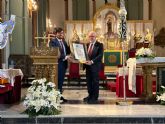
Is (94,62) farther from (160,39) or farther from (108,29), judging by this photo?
(160,39)

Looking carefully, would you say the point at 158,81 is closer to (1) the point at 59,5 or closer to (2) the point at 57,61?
(2) the point at 57,61

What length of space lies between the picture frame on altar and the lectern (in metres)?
0.61

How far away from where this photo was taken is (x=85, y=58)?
830 cm

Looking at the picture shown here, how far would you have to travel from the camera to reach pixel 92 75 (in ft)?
27.6

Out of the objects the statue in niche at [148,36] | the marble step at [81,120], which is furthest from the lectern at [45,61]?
the statue in niche at [148,36]

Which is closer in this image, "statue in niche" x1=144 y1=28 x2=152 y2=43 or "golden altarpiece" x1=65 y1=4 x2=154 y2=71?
"statue in niche" x1=144 y1=28 x2=152 y2=43

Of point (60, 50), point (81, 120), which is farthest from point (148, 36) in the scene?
point (81, 120)

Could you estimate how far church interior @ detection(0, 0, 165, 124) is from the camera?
274 inches

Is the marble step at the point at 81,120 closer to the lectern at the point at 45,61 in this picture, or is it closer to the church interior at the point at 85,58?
the church interior at the point at 85,58

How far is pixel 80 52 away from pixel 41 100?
7.02 ft

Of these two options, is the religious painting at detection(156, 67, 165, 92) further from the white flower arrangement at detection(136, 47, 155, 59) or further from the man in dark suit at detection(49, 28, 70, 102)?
the man in dark suit at detection(49, 28, 70, 102)

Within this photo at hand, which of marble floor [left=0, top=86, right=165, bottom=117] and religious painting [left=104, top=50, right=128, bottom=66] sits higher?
religious painting [left=104, top=50, right=128, bottom=66]

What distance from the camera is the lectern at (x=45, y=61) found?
764 centimetres

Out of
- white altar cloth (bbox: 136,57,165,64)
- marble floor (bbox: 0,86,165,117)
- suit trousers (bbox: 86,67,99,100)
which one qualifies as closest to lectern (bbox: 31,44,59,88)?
marble floor (bbox: 0,86,165,117)
